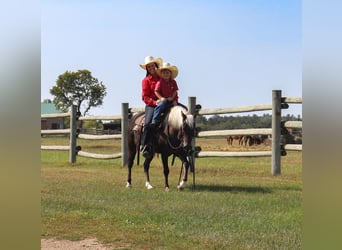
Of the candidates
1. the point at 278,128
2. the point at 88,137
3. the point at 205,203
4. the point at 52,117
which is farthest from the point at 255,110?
the point at 52,117

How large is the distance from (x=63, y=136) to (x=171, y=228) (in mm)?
8942

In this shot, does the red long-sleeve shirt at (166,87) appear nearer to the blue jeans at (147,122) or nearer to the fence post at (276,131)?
the blue jeans at (147,122)

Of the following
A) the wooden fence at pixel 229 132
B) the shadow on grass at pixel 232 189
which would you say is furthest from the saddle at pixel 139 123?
the wooden fence at pixel 229 132

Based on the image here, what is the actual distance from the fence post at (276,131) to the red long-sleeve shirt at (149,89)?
235cm

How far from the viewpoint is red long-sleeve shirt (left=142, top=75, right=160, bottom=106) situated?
591cm

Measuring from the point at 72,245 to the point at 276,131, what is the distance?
5.21 meters

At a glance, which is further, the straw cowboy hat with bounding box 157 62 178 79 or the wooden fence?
the wooden fence

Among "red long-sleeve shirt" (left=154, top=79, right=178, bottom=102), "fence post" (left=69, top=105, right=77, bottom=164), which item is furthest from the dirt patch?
"fence post" (left=69, top=105, right=77, bottom=164)

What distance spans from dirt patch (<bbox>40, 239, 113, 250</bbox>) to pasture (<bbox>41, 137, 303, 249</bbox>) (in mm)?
80

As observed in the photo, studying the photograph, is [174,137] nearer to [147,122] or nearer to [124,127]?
[147,122]

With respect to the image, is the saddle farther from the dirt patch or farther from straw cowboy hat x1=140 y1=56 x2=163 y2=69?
the dirt patch

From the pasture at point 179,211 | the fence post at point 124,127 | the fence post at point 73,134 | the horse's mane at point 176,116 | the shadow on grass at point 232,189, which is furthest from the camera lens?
the fence post at point 73,134

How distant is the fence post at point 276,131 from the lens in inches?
296
